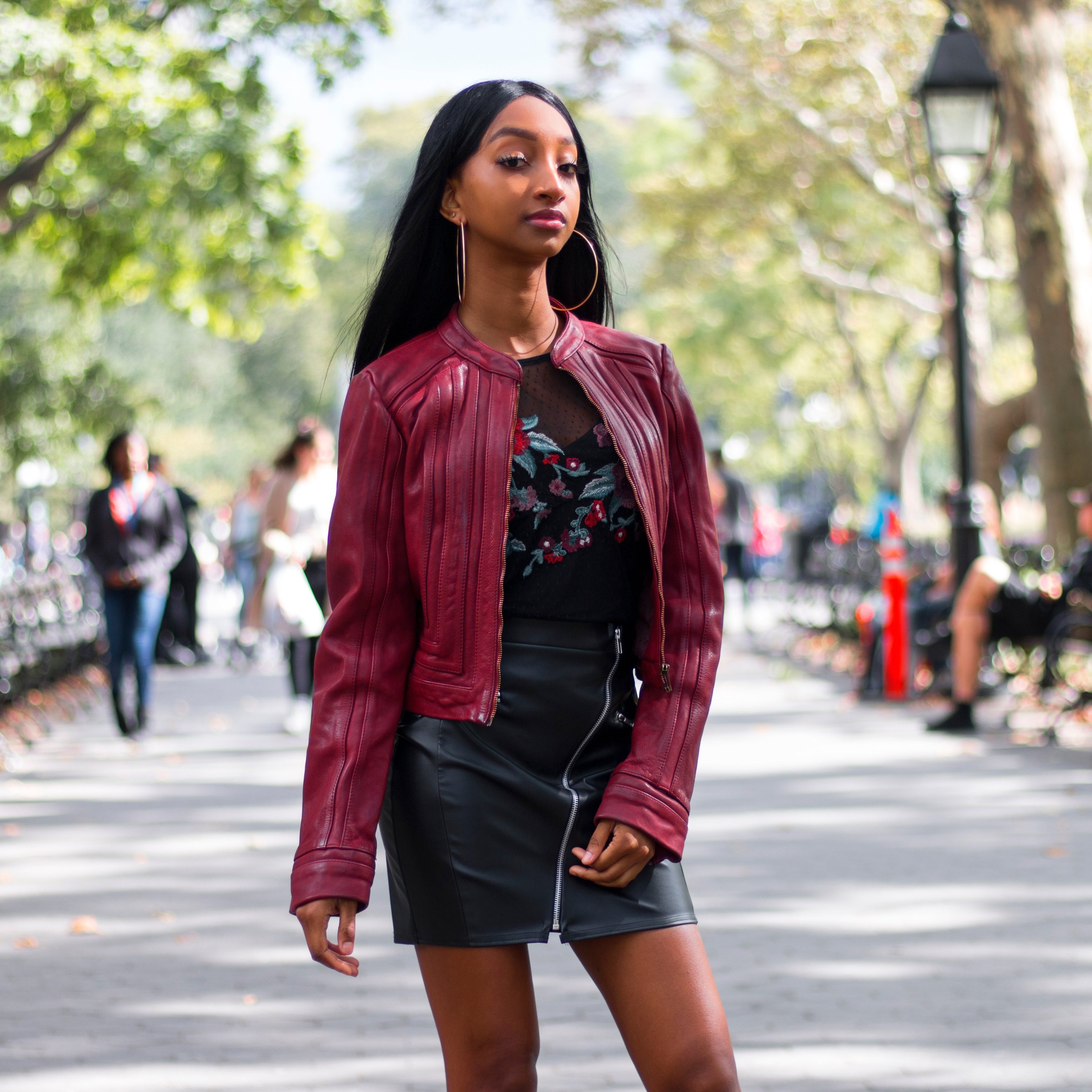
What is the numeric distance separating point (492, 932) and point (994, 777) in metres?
6.73

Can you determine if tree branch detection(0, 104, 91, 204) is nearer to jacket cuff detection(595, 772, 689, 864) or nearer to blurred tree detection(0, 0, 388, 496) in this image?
blurred tree detection(0, 0, 388, 496)

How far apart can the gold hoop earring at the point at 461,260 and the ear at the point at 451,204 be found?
0.01 metres

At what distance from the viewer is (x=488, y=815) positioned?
245cm

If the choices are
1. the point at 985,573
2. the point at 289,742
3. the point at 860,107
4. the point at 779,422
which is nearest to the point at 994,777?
the point at 985,573

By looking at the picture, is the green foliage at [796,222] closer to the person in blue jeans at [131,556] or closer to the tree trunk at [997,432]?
the tree trunk at [997,432]

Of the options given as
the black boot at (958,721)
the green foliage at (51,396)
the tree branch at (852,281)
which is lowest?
the black boot at (958,721)

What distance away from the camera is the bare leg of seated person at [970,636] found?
10.4 meters

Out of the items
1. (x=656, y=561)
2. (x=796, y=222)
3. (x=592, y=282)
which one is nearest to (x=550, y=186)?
(x=592, y=282)

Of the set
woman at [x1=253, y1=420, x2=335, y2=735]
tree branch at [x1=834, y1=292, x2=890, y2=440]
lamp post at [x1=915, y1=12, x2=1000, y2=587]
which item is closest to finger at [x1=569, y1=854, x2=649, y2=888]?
woman at [x1=253, y1=420, x2=335, y2=735]

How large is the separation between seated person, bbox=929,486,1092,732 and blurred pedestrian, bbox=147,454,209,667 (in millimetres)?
8490

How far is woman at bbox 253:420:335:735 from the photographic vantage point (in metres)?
10.7

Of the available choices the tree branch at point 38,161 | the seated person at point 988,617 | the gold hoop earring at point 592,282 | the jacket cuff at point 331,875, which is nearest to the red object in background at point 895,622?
the seated person at point 988,617

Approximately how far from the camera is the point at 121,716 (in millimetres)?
11492

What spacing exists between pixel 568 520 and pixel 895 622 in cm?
1012
